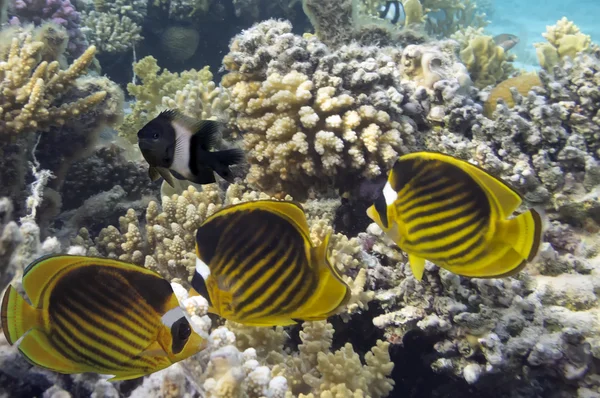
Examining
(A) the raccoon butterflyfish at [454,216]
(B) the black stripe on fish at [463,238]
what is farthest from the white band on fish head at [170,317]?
(B) the black stripe on fish at [463,238]

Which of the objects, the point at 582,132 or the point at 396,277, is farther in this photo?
the point at 582,132

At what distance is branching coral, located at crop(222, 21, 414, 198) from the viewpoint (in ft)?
11.9

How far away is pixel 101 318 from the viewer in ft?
4.24

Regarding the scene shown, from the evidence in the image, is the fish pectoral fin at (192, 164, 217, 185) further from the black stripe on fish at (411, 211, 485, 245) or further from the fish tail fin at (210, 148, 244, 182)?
the black stripe on fish at (411, 211, 485, 245)

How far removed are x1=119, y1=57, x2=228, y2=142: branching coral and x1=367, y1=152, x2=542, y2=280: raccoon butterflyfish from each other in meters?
3.22

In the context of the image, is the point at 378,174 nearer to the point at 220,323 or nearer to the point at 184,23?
the point at 220,323

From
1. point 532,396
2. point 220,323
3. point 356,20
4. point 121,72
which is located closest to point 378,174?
point 220,323

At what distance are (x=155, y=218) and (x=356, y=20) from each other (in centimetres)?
427

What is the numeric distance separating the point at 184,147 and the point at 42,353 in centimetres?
87

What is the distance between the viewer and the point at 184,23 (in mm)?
9727

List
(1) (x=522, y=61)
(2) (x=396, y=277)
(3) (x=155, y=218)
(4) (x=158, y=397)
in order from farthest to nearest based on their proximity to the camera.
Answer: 1. (1) (x=522, y=61)
2. (3) (x=155, y=218)
3. (2) (x=396, y=277)
4. (4) (x=158, y=397)

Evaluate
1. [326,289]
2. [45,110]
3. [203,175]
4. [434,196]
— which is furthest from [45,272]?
[45,110]

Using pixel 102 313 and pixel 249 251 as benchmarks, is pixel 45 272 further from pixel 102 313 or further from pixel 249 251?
pixel 249 251

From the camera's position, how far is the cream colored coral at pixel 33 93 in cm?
328
